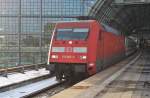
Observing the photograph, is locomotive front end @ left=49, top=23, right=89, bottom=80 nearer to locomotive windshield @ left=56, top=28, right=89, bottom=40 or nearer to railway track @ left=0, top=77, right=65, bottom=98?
locomotive windshield @ left=56, top=28, right=89, bottom=40

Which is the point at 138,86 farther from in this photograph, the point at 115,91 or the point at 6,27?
the point at 6,27

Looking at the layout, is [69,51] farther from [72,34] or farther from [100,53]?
[100,53]

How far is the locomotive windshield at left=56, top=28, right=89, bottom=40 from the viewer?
2038 centimetres

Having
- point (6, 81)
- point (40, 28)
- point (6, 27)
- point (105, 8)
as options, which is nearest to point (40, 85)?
point (6, 81)

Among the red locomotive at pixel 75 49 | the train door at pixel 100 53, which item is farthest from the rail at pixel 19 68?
the train door at pixel 100 53

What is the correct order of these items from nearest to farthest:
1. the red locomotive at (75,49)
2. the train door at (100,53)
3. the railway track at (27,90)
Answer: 1. the railway track at (27,90)
2. the red locomotive at (75,49)
3. the train door at (100,53)

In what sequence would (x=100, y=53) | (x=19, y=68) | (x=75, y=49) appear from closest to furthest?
(x=75, y=49)
(x=100, y=53)
(x=19, y=68)

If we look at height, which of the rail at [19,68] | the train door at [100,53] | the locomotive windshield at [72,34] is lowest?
the rail at [19,68]

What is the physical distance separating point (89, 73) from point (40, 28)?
27.5 ft

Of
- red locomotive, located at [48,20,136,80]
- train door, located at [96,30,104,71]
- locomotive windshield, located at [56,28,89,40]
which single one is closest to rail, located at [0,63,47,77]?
red locomotive, located at [48,20,136,80]

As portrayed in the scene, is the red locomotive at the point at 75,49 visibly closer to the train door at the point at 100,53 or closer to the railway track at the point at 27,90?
the train door at the point at 100,53

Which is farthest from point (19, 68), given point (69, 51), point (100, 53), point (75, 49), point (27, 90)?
point (27, 90)

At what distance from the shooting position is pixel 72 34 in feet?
67.5

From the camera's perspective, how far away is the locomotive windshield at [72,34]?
20375mm
